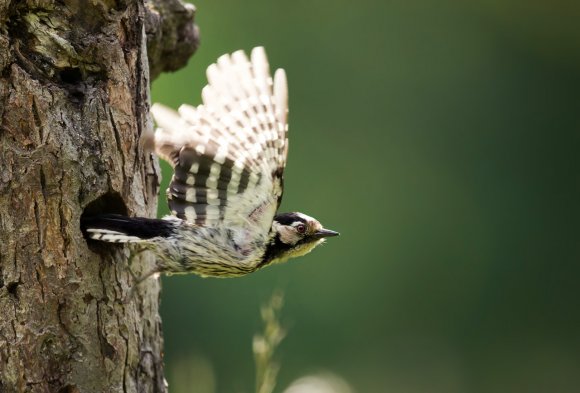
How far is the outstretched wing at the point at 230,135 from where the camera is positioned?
471 cm

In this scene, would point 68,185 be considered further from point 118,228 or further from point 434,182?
point 434,182

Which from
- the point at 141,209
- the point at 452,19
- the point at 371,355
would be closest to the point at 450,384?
the point at 371,355

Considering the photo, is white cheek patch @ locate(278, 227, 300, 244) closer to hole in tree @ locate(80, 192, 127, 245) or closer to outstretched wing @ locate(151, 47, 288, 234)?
outstretched wing @ locate(151, 47, 288, 234)

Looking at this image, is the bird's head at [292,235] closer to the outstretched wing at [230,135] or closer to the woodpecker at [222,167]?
the woodpecker at [222,167]

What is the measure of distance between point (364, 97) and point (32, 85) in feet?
28.5

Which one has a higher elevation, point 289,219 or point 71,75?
point 71,75

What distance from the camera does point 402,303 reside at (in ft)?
42.6

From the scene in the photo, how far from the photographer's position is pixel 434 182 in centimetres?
1350

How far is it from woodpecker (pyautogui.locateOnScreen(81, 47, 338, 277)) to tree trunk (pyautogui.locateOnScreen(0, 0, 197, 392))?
0.16 metres

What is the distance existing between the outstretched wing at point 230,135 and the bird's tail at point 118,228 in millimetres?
153

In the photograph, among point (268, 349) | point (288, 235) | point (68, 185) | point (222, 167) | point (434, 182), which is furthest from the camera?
point (434, 182)

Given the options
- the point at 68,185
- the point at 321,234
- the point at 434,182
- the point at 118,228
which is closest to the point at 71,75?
the point at 68,185

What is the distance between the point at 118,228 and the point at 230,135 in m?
0.59

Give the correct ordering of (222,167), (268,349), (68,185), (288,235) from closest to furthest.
A: (268,349), (68,185), (222,167), (288,235)
